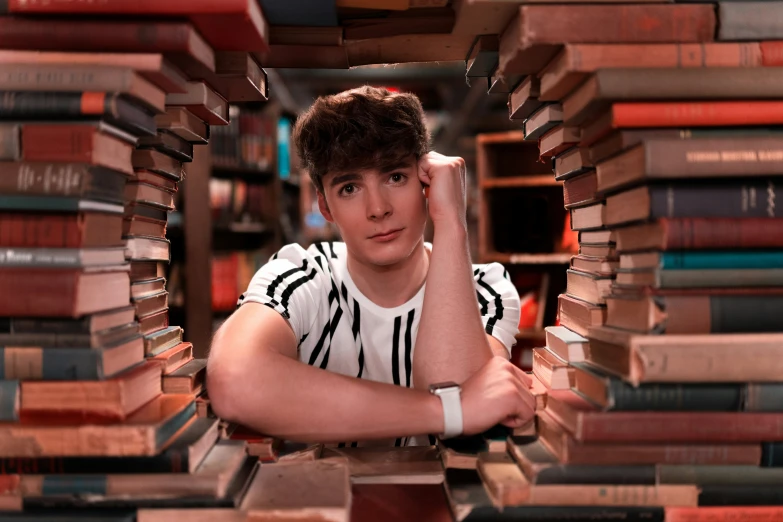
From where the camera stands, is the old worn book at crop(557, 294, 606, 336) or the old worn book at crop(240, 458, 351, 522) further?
the old worn book at crop(557, 294, 606, 336)

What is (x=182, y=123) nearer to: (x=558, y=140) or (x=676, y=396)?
(x=558, y=140)

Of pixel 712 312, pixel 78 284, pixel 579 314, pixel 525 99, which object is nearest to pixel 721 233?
pixel 712 312

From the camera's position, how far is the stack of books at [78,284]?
2.51ft

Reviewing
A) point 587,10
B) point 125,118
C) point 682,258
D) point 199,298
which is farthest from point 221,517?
point 199,298

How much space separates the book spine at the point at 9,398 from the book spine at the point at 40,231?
186mm

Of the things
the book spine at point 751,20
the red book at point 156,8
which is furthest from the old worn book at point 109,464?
the book spine at point 751,20

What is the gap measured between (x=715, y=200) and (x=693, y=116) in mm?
120

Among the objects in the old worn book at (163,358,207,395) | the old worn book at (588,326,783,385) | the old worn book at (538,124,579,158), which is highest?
the old worn book at (538,124,579,158)

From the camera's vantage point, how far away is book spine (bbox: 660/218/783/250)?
0.78 meters

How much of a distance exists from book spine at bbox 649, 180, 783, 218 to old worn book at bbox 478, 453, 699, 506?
1.24 ft

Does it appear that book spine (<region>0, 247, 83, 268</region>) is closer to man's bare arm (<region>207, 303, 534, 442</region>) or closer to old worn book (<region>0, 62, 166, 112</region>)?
old worn book (<region>0, 62, 166, 112</region>)

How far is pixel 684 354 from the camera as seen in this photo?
2.50 ft

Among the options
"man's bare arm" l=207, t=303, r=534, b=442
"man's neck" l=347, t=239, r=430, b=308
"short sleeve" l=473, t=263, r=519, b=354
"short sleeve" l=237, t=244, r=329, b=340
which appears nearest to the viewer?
"man's bare arm" l=207, t=303, r=534, b=442

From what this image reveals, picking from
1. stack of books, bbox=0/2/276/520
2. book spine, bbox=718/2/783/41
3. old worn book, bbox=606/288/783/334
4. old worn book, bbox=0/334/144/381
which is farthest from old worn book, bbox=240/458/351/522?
book spine, bbox=718/2/783/41
